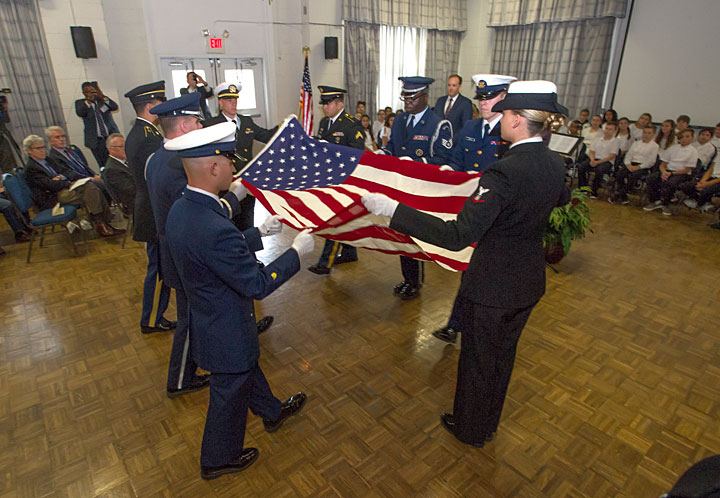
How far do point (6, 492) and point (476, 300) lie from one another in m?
2.32

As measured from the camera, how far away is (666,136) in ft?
21.4

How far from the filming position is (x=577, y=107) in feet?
28.2

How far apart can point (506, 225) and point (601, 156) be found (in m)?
6.46

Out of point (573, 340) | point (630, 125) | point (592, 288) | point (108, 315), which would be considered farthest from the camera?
point (630, 125)

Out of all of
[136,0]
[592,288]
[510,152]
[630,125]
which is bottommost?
[592,288]

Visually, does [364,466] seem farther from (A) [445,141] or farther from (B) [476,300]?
(A) [445,141]

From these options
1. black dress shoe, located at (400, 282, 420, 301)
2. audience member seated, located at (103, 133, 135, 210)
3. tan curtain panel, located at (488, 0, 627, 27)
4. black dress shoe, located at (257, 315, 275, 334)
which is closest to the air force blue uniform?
black dress shoe, located at (257, 315, 275, 334)

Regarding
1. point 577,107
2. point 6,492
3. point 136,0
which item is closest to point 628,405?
point 6,492

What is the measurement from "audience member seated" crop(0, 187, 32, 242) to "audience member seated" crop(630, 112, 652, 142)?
28.3 feet

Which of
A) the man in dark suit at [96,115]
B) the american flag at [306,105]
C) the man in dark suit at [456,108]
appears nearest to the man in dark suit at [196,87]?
the man in dark suit at [96,115]

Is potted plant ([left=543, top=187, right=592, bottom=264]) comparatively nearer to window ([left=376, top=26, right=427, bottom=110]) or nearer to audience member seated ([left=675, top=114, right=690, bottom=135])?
audience member seated ([left=675, top=114, right=690, bottom=135])

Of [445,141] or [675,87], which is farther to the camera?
[675,87]

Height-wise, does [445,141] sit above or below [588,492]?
above

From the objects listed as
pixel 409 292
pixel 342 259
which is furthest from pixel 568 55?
pixel 409 292
